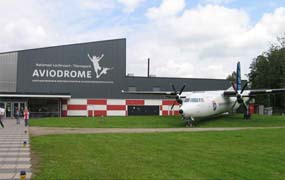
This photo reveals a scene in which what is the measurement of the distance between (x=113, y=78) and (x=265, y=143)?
3737cm

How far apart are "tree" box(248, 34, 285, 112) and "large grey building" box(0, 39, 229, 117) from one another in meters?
26.8

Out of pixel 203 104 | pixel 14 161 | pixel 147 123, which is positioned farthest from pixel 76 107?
pixel 14 161

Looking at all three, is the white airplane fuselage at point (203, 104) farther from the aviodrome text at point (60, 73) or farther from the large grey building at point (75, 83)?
the aviodrome text at point (60, 73)


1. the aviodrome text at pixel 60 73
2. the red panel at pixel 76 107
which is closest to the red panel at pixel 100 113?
the red panel at pixel 76 107

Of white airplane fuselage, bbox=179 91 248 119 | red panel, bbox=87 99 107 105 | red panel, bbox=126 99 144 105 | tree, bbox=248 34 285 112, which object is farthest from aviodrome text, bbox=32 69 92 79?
tree, bbox=248 34 285 112

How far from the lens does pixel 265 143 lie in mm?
15930

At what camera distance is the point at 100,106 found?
165 ft

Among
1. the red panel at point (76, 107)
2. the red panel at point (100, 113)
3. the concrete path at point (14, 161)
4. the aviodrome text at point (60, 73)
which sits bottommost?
the concrete path at point (14, 161)

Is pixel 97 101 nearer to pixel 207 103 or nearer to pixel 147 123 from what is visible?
pixel 147 123

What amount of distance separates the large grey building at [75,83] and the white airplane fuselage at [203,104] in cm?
1704

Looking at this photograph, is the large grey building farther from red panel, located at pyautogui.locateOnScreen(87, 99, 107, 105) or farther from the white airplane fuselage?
the white airplane fuselage

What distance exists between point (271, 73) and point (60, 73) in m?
42.4

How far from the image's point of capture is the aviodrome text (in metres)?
49.0

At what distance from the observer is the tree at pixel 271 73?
6800cm
